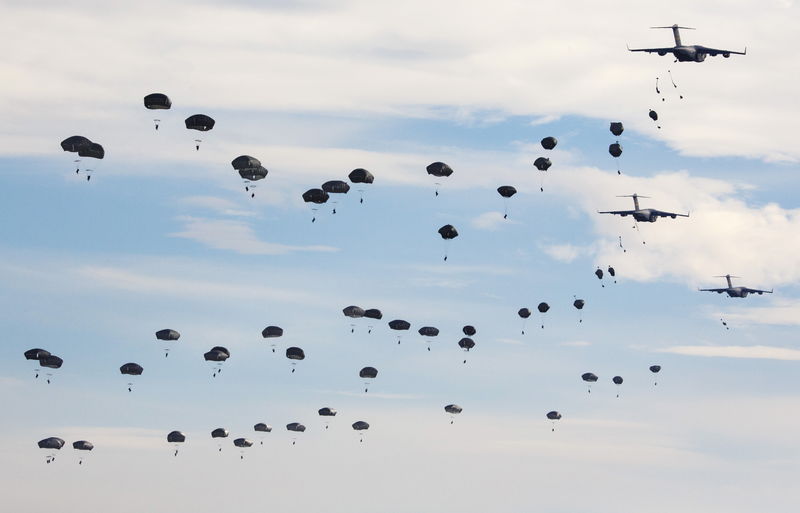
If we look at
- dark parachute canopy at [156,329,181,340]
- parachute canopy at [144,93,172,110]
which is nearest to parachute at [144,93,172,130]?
parachute canopy at [144,93,172,110]

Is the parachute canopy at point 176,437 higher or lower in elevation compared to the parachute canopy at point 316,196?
lower

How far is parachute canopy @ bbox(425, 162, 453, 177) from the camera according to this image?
162750 millimetres

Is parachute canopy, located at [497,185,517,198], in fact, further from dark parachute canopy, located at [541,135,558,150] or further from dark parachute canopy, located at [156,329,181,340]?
dark parachute canopy, located at [156,329,181,340]

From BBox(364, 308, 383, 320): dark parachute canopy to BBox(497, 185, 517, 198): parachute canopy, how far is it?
2544 cm

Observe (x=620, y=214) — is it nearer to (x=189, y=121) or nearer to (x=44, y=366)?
(x=189, y=121)

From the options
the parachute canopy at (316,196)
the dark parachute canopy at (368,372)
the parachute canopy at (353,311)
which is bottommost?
the dark parachute canopy at (368,372)

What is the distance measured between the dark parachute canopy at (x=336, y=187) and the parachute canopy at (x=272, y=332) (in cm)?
2211

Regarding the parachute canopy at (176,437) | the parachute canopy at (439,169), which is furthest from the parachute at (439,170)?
the parachute canopy at (176,437)

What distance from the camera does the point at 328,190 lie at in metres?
167

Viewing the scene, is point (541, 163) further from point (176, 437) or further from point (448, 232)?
point (176, 437)

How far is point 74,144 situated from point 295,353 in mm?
44233

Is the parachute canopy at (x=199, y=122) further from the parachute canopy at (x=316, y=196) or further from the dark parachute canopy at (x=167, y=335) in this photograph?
the dark parachute canopy at (x=167, y=335)

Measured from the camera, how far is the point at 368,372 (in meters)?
184

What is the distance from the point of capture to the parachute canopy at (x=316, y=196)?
167m
